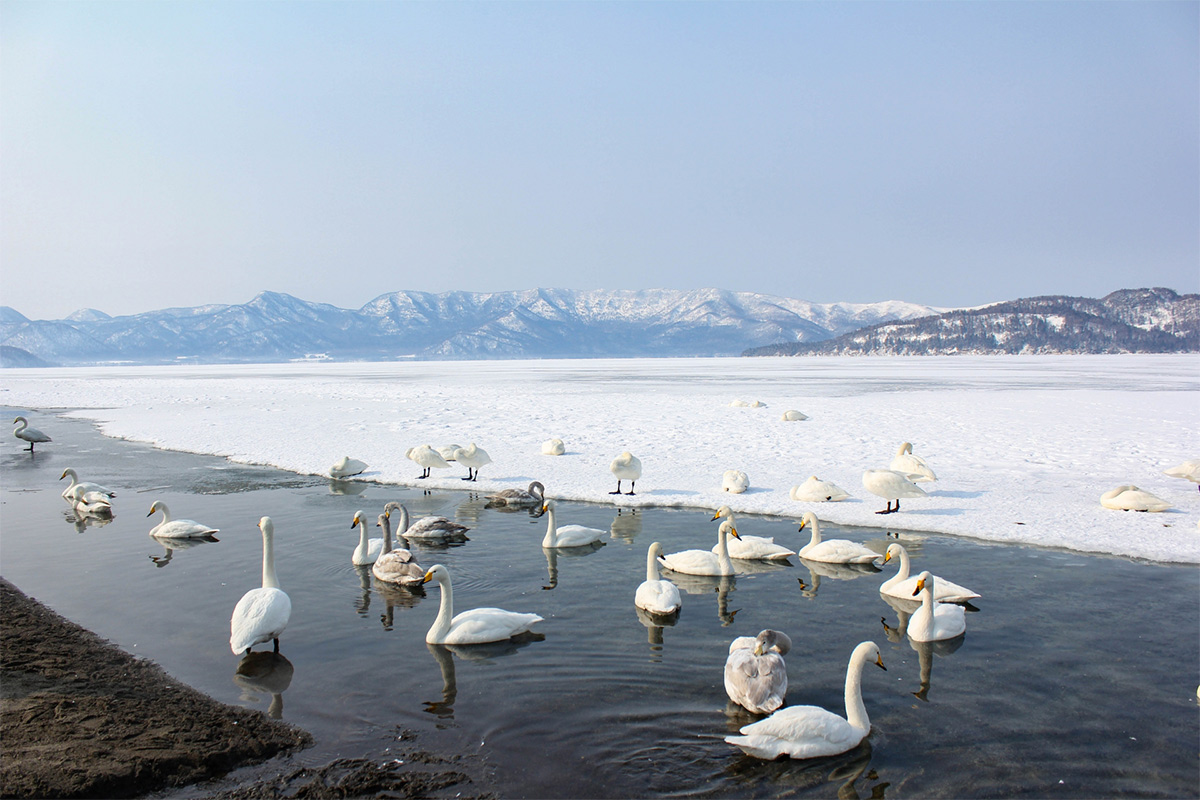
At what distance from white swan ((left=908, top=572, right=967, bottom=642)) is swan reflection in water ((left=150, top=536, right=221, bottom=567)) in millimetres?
10920

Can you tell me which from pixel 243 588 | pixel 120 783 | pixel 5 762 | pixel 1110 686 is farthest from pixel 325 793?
pixel 1110 686

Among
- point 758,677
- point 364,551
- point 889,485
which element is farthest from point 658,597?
point 889,485

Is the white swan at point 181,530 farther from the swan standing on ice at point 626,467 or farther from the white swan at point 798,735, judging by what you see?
the white swan at point 798,735

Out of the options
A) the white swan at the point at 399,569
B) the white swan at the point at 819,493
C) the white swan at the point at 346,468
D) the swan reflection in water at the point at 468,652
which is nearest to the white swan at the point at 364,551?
the white swan at the point at 399,569

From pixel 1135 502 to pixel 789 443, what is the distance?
30.5 feet

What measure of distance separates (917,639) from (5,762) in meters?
8.24

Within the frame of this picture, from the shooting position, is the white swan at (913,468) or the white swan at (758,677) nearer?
the white swan at (758,677)

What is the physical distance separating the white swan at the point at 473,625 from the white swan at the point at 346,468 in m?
10.2

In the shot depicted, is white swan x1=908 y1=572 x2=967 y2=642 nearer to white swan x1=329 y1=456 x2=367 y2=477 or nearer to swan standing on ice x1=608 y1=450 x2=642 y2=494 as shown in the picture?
swan standing on ice x1=608 y1=450 x2=642 y2=494

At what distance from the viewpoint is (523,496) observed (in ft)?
49.6

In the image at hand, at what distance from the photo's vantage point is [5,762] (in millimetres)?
5176

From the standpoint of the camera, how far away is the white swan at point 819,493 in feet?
46.9

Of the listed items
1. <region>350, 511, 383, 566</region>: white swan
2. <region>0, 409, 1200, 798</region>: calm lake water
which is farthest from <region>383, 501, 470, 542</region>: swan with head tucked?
<region>350, 511, 383, 566</region>: white swan

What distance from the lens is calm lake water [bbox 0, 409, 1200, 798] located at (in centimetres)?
565
